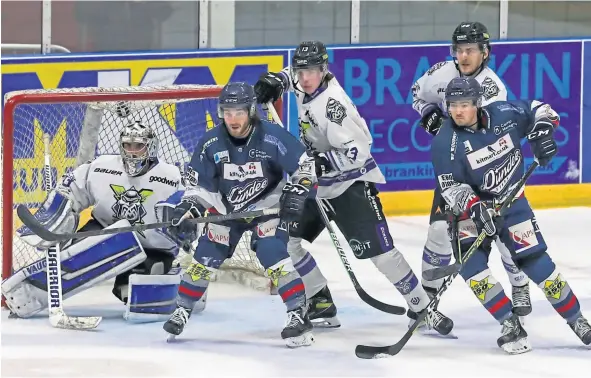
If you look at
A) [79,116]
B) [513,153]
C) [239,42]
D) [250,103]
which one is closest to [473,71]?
[513,153]

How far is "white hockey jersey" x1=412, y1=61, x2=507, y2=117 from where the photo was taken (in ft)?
17.3

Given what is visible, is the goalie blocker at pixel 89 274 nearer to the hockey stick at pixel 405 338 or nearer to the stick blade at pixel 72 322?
the stick blade at pixel 72 322

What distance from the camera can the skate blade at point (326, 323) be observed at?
534cm

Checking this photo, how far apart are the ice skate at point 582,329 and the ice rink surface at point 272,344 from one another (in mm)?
52

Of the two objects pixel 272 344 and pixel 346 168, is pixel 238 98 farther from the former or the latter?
pixel 272 344

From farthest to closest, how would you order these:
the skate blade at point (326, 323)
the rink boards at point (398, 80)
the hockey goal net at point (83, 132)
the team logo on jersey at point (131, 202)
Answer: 1. the rink boards at point (398, 80)
2. the hockey goal net at point (83, 132)
3. the team logo on jersey at point (131, 202)
4. the skate blade at point (326, 323)

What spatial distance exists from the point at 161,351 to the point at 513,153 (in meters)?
1.39

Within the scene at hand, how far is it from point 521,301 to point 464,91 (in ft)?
3.04

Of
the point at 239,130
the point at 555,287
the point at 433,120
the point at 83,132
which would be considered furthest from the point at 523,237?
the point at 83,132

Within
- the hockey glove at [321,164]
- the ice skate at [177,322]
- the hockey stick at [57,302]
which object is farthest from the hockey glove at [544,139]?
the hockey stick at [57,302]

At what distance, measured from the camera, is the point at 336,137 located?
5047mm

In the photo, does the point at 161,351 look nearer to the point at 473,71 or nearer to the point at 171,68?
the point at 473,71

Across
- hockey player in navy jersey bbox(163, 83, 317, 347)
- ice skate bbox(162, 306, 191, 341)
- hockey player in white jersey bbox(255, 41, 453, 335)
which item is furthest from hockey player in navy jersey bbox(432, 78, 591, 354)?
ice skate bbox(162, 306, 191, 341)

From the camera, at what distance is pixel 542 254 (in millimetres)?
4848
